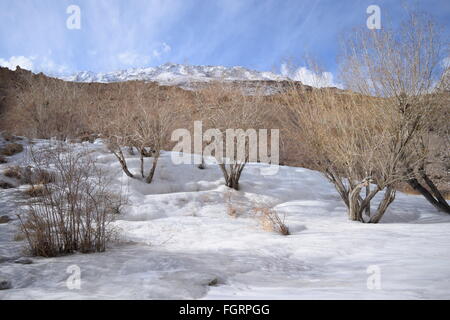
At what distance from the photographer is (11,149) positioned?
12.1 meters

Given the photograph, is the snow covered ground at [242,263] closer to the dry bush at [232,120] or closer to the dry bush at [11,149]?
the dry bush at [232,120]

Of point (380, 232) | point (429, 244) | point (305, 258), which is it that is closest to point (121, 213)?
point (305, 258)

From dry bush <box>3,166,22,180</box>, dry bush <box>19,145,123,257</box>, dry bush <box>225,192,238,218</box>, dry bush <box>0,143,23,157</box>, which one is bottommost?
dry bush <box>225,192,238,218</box>

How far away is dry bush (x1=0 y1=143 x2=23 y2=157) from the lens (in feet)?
38.7

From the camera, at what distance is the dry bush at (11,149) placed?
11.8 m

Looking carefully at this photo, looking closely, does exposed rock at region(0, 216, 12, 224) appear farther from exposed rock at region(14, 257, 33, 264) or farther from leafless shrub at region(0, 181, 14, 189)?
exposed rock at region(14, 257, 33, 264)

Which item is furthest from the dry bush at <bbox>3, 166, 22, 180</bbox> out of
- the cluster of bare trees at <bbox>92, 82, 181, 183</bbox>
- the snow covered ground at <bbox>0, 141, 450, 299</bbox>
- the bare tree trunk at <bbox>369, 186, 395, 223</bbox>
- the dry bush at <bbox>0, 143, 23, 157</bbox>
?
the bare tree trunk at <bbox>369, 186, 395, 223</bbox>

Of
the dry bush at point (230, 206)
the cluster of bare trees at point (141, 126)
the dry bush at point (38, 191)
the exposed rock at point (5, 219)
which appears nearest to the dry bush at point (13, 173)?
the cluster of bare trees at point (141, 126)

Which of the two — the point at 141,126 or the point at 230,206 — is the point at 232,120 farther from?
the point at 141,126

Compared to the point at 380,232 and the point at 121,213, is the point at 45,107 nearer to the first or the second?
the point at 121,213

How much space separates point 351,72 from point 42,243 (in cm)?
662

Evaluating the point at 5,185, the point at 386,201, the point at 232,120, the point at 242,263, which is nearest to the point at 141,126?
the point at 232,120

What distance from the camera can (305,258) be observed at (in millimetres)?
3600

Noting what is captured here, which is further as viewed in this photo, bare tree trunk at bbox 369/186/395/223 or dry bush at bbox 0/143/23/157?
dry bush at bbox 0/143/23/157
